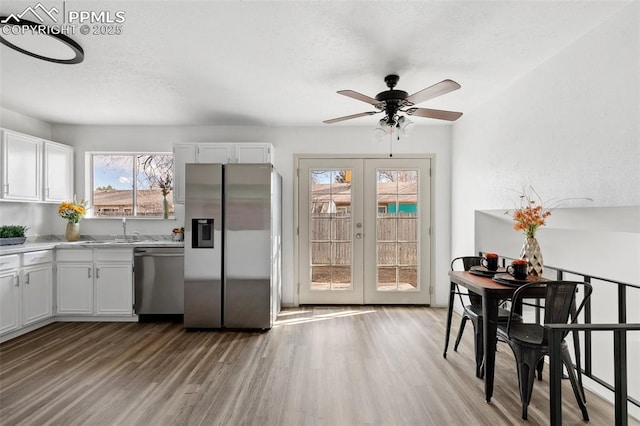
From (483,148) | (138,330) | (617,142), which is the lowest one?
(138,330)

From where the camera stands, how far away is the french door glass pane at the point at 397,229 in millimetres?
4715

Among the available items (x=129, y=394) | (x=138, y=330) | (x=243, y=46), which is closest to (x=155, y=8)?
(x=243, y=46)

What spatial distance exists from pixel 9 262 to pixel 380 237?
162 inches

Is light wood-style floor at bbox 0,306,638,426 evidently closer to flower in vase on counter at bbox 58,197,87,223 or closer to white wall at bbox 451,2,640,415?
white wall at bbox 451,2,640,415

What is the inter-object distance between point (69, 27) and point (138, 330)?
9.63ft

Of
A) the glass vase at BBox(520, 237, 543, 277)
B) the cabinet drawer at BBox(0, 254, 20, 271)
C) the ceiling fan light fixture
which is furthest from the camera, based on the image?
A: the cabinet drawer at BBox(0, 254, 20, 271)

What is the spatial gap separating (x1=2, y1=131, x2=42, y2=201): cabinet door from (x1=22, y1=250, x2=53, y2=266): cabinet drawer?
71 centimetres

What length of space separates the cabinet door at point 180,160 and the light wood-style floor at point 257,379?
1.63m

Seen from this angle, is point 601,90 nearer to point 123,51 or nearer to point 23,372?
point 123,51

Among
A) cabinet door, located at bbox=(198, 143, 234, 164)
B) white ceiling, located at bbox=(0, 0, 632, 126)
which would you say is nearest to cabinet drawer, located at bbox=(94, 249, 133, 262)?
cabinet door, located at bbox=(198, 143, 234, 164)

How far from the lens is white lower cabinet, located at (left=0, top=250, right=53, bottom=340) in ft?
11.0

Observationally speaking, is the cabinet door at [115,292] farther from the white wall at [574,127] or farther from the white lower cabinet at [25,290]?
the white wall at [574,127]

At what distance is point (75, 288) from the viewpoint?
397 cm

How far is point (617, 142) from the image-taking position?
2.11m
